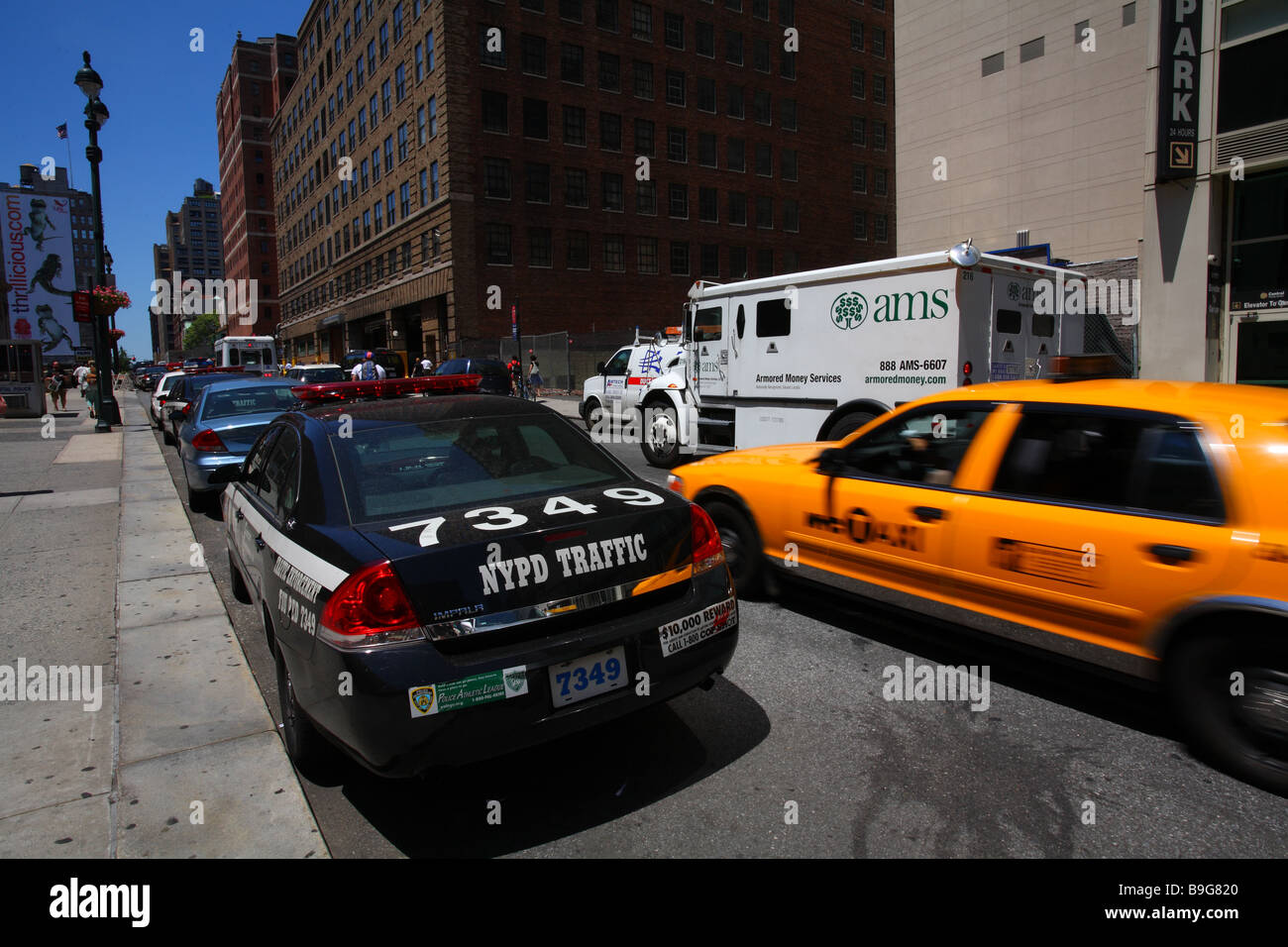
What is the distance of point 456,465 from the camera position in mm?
3504

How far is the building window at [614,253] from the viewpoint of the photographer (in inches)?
1668

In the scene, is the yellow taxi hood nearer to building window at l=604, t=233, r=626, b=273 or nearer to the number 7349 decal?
the number 7349 decal

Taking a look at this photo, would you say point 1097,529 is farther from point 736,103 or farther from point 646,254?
point 736,103

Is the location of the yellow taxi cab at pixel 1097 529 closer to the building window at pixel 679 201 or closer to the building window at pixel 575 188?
the building window at pixel 575 188

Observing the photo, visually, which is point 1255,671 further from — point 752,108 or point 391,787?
point 752,108

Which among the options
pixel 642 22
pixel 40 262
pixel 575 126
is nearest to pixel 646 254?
pixel 575 126

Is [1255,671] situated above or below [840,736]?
above

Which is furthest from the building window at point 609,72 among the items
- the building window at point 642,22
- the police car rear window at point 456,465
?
the police car rear window at point 456,465

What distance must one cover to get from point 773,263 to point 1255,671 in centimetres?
4779

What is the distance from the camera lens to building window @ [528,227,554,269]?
131 feet

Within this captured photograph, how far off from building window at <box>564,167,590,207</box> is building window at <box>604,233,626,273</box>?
7.17 feet

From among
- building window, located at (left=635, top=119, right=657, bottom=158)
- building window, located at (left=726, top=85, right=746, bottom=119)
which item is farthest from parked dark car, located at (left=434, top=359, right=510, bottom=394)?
building window, located at (left=726, top=85, right=746, bottom=119)
